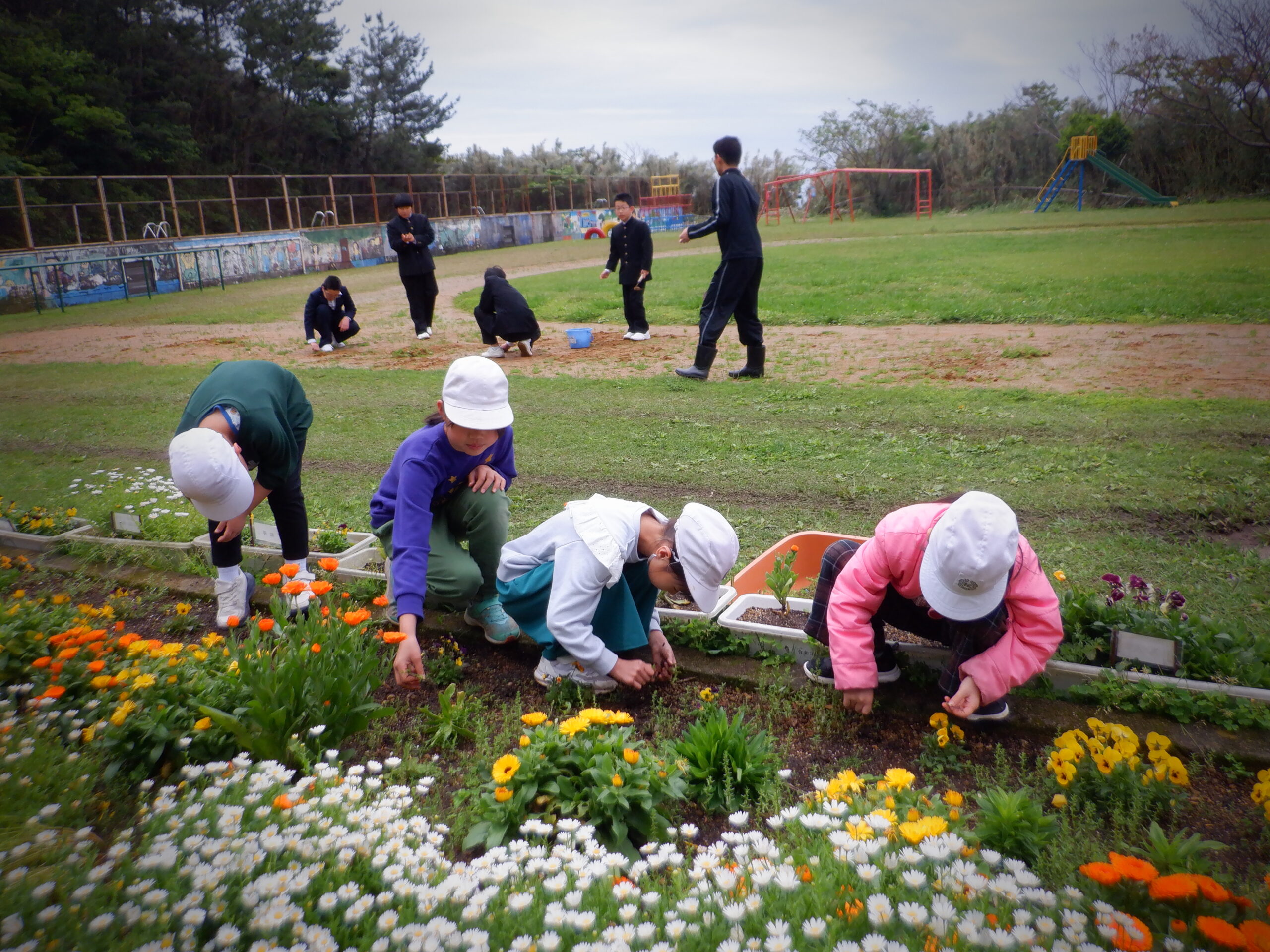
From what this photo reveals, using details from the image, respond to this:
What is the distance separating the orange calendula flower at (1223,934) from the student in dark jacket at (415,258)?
11953 mm

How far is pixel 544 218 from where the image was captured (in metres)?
41.4

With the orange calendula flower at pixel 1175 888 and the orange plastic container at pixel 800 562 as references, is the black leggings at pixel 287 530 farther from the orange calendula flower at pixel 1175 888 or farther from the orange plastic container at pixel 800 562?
the orange calendula flower at pixel 1175 888

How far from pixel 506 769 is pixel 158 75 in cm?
286

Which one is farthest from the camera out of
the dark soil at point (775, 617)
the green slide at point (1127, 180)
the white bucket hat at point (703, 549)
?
the green slide at point (1127, 180)

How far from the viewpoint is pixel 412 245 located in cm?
1233

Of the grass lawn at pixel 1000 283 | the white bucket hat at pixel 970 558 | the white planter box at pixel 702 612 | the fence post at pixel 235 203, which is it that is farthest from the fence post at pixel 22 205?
the grass lawn at pixel 1000 283

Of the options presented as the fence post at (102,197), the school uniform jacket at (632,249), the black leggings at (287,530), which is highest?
the fence post at (102,197)

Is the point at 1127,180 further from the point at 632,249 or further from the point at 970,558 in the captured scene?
the point at 632,249

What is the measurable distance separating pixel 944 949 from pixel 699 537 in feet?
4.77

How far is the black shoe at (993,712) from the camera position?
2.56 metres

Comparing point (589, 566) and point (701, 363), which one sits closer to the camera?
point (589, 566)

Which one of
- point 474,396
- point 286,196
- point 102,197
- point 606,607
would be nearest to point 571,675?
point 606,607

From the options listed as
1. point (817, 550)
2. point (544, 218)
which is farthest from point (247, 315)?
point (544, 218)

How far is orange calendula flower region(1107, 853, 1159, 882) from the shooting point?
134 centimetres
